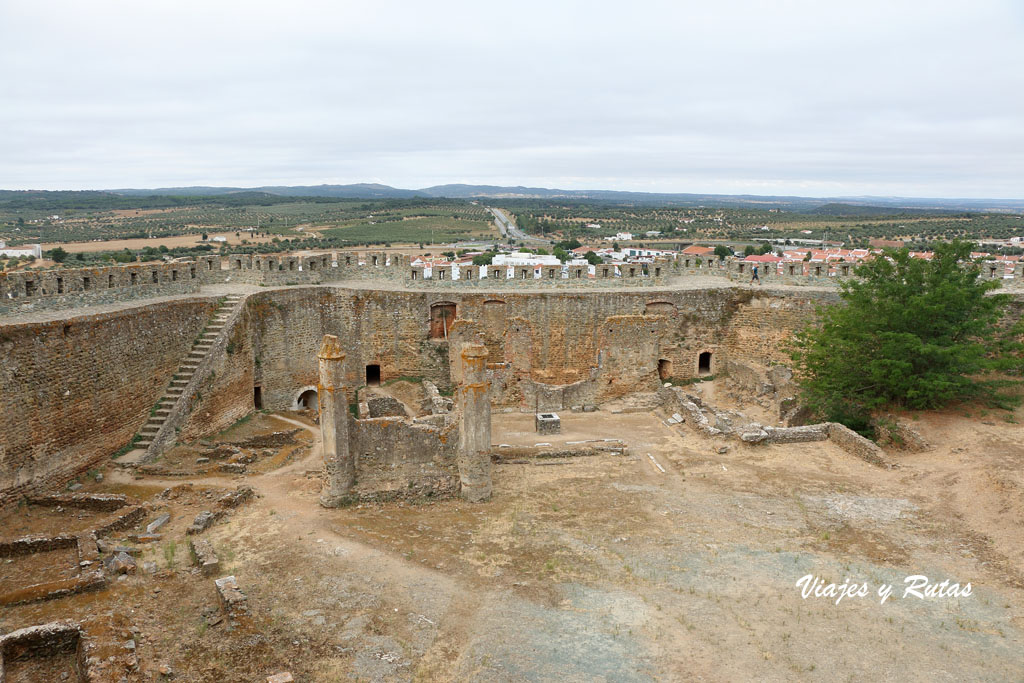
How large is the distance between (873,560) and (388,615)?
27.2 feet

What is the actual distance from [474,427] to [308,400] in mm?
11286

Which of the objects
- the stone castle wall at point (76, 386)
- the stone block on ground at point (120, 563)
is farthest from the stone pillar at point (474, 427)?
the stone castle wall at point (76, 386)

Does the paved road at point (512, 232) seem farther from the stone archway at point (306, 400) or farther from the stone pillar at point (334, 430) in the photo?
the stone pillar at point (334, 430)

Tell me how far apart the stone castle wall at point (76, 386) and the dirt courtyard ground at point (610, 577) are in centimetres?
143

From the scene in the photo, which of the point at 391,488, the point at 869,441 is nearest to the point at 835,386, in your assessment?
the point at 869,441

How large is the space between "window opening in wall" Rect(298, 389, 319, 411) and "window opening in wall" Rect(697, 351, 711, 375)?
13521 millimetres

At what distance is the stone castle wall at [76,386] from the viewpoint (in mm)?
14766

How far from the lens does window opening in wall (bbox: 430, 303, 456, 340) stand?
24.8 metres

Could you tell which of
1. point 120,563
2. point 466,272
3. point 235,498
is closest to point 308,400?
point 466,272

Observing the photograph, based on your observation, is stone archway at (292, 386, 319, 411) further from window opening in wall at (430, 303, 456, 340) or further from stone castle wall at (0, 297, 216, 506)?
stone castle wall at (0, 297, 216, 506)

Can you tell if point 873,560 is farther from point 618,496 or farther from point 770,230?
point 770,230

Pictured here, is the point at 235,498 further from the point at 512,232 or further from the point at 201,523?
the point at 512,232

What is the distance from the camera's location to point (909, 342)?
18.3 meters

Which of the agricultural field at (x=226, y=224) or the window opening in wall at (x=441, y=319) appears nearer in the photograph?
the window opening in wall at (x=441, y=319)
